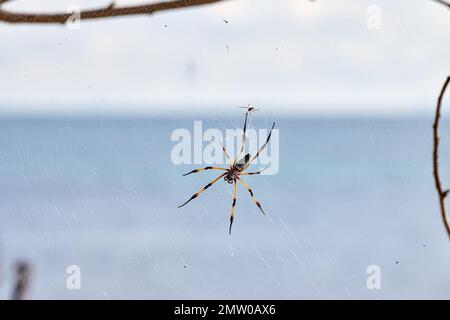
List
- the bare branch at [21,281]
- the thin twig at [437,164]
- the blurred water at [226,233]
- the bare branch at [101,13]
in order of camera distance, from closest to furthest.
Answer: the thin twig at [437,164]
the bare branch at [101,13]
the bare branch at [21,281]
the blurred water at [226,233]

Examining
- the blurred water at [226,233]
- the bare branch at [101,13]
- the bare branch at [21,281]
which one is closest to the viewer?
the bare branch at [101,13]

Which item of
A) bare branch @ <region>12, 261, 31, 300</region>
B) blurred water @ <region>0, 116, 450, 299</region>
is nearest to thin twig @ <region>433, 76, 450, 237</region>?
bare branch @ <region>12, 261, 31, 300</region>

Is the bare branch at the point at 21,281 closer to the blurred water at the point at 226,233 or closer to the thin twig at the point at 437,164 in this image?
the thin twig at the point at 437,164

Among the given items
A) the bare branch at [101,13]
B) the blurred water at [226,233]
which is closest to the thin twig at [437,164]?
the bare branch at [101,13]

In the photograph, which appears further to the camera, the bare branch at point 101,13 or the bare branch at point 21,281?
the bare branch at point 21,281

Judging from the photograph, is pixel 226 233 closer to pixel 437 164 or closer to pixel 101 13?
pixel 101 13

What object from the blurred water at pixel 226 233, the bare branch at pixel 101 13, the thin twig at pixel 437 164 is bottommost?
the thin twig at pixel 437 164

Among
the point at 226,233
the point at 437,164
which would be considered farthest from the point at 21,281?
the point at 226,233
